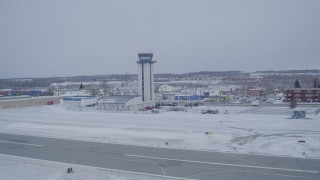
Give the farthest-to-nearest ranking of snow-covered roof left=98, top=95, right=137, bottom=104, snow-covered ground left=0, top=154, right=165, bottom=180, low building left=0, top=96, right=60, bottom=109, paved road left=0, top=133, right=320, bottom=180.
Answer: low building left=0, top=96, right=60, bottom=109
snow-covered roof left=98, top=95, right=137, bottom=104
snow-covered ground left=0, top=154, right=165, bottom=180
paved road left=0, top=133, right=320, bottom=180

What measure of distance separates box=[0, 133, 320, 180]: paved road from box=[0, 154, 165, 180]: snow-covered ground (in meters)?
0.84

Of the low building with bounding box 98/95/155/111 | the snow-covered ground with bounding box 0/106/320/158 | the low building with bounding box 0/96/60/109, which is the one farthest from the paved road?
the low building with bounding box 0/96/60/109

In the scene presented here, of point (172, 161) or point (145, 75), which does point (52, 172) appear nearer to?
point (172, 161)

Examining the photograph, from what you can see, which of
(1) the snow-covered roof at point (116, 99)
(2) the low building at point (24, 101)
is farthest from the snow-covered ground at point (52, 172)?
(2) the low building at point (24, 101)

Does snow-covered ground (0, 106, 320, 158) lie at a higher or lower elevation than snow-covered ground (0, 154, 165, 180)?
higher

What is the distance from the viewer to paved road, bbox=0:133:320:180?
15891 millimetres

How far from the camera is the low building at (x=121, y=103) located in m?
52.7

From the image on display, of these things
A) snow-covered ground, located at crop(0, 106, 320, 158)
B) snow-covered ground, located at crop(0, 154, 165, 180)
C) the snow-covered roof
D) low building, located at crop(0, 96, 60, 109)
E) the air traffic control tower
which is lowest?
snow-covered ground, located at crop(0, 154, 165, 180)

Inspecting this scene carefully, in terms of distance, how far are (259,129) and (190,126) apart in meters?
6.36

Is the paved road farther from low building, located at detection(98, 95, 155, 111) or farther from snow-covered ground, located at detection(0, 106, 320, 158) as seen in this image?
low building, located at detection(98, 95, 155, 111)

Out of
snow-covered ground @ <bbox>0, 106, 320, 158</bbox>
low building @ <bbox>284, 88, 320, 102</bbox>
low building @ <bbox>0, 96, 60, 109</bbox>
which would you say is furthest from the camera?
low building @ <bbox>284, 88, 320, 102</bbox>

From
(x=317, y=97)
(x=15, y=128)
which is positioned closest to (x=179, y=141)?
(x=15, y=128)

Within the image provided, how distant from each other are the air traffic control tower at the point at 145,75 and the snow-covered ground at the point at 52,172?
39.4 metres

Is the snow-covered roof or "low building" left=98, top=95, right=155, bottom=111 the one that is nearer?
"low building" left=98, top=95, right=155, bottom=111
